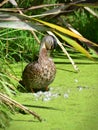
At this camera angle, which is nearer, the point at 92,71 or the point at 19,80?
the point at 19,80

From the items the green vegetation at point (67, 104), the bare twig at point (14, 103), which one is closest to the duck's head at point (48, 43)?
the green vegetation at point (67, 104)

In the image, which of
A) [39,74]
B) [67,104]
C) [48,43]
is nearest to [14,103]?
[67,104]

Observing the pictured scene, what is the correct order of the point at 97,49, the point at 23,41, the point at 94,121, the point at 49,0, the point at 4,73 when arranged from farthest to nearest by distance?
the point at 49,0 → the point at 23,41 → the point at 4,73 → the point at 94,121 → the point at 97,49

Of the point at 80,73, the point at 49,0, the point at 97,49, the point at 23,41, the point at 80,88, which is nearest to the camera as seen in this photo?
the point at 97,49

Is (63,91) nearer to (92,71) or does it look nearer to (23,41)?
(92,71)

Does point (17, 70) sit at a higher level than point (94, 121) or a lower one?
lower

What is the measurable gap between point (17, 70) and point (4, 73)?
32.5 inches

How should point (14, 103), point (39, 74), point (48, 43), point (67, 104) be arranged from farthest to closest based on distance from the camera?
point (48, 43), point (39, 74), point (67, 104), point (14, 103)

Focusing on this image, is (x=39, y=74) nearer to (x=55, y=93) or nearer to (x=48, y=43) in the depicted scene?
(x=55, y=93)

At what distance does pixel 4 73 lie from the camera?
3.27 meters

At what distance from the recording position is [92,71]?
4094 millimetres

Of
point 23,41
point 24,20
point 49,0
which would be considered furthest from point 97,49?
point 49,0

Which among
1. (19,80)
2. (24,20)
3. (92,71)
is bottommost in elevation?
(92,71)

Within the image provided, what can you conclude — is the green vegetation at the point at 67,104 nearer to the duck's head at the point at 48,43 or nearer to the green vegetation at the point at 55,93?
the green vegetation at the point at 55,93
